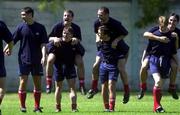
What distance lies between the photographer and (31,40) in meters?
18.0

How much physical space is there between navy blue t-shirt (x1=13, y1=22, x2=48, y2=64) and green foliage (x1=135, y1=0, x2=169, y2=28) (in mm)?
12756

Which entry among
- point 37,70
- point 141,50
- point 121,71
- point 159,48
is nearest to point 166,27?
point 159,48

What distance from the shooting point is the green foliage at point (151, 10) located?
30672 millimetres

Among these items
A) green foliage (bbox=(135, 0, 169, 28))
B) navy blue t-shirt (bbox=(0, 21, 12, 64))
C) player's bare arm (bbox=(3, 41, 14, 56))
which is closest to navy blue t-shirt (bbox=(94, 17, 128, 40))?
player's bare arm (bbox=(3, 41, 14, 56))

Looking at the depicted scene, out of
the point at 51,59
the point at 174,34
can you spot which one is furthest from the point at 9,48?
the point at 174,34

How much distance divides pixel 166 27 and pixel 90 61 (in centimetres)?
1435

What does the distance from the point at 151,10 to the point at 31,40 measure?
13.4m

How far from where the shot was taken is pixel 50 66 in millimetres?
18750

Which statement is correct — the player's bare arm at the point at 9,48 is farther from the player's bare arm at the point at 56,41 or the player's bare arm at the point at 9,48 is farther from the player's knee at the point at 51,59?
the player's knee at the point at 51,59

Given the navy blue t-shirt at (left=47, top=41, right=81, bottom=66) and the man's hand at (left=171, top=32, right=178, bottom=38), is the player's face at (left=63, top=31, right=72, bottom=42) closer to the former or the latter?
the navy blue t-shirt at (left=47, top=41, right=81, bottom=66)

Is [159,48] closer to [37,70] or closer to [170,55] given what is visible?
[170,55]

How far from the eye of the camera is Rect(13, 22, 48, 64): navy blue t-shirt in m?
18.0

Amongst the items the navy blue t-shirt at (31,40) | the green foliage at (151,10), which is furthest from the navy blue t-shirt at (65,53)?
the green foliage at (151,10)

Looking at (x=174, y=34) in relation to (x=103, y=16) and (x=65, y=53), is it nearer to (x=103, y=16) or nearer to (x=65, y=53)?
(x=103, y=16)
